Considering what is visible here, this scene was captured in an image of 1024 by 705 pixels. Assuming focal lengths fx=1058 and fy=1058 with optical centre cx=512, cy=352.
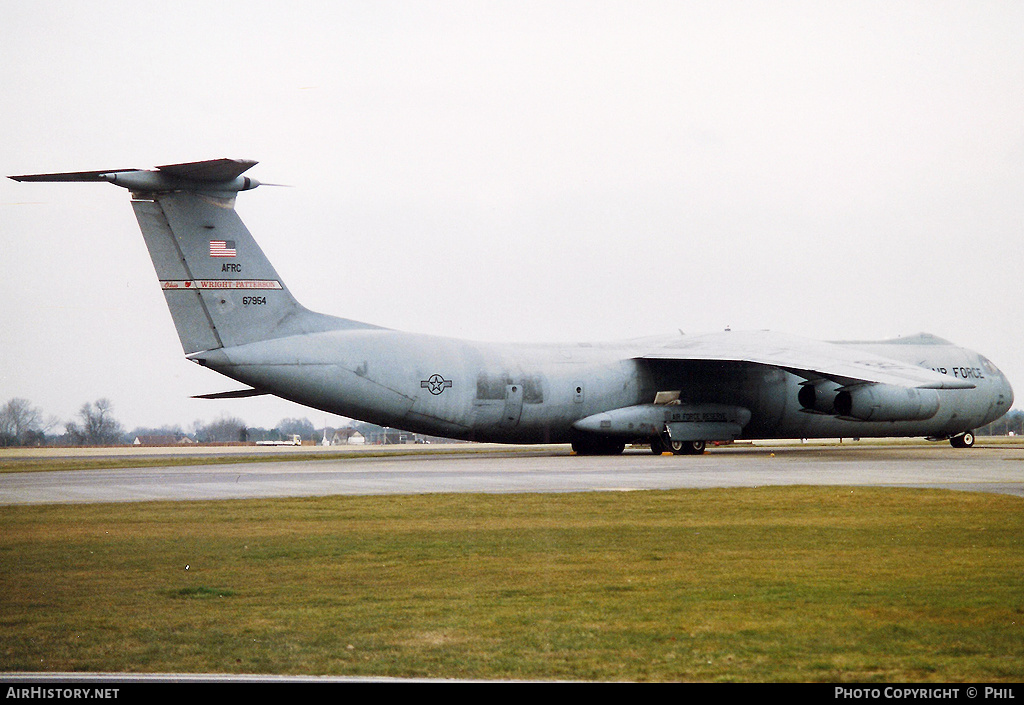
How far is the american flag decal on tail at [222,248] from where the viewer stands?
87.7 feet

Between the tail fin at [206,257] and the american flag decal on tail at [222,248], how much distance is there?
0.03 m

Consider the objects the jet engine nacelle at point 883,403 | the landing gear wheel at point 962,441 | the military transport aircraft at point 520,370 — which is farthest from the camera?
the landing gear wheel at point 962,441

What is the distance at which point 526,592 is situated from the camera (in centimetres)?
888

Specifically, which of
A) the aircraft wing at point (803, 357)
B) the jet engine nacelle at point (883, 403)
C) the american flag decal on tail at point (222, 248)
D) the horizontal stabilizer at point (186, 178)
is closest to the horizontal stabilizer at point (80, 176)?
the horizontal stabilizer at point (186, 178)

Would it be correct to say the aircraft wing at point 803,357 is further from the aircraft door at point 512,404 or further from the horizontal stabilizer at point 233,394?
the horizontal stabilizer at point 233,394

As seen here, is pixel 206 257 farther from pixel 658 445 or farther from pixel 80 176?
pixel 658 445

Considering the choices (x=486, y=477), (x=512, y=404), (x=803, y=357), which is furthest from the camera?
(x=803, y=357)

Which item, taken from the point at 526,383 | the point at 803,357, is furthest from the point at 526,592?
the point at 803,357

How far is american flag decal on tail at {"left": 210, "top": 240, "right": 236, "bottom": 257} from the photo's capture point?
26719mm

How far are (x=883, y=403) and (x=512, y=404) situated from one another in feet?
35.4

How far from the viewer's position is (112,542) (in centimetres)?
1173

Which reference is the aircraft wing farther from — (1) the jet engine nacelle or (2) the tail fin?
(2) the tail fin

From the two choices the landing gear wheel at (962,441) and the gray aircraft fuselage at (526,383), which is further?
the landing gear wheel at (962,441)
